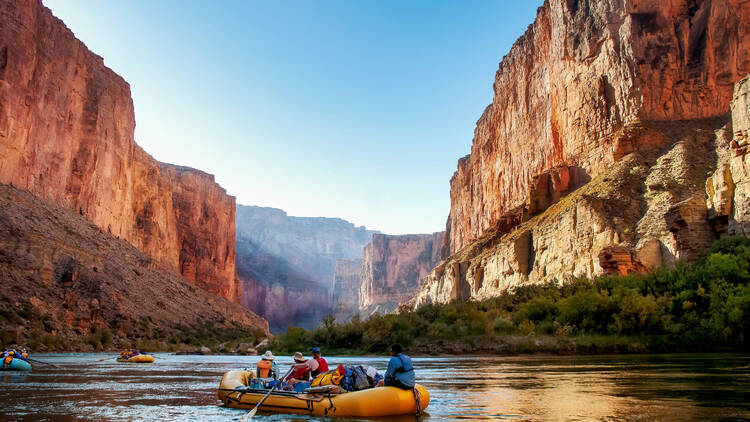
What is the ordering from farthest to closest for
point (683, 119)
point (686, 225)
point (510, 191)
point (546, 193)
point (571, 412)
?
point (510, 191)
point (546, 193)
point (683, 119)
point (686, 225)
point (571, 412)

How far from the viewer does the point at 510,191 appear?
86.3 meters

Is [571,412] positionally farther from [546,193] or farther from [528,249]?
Answer: [546,193]

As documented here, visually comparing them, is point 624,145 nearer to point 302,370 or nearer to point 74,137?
point 302,370

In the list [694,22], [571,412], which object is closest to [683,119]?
[694,22]

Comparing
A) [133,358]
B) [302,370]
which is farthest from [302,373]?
[133,358]

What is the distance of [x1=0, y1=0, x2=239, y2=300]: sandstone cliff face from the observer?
5928 centimetres

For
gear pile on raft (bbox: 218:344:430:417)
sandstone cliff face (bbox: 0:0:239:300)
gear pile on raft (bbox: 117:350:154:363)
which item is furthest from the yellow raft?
sandstone cliff face (bbox: 0:0:239:300)

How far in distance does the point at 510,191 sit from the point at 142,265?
1994 inches

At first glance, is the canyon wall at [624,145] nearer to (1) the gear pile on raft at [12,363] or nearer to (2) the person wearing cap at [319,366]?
(2) the person wearing cap at [319,366]

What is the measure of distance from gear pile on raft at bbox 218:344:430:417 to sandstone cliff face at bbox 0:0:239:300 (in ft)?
168

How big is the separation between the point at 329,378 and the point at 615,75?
175ft

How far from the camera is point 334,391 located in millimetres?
12227

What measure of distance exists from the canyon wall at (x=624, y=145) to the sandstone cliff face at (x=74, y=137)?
151 ft

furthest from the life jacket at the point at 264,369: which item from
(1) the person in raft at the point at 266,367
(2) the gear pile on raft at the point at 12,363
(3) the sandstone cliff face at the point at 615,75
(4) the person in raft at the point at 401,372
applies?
(3) the sandstone cliff face at the point at 615,75
